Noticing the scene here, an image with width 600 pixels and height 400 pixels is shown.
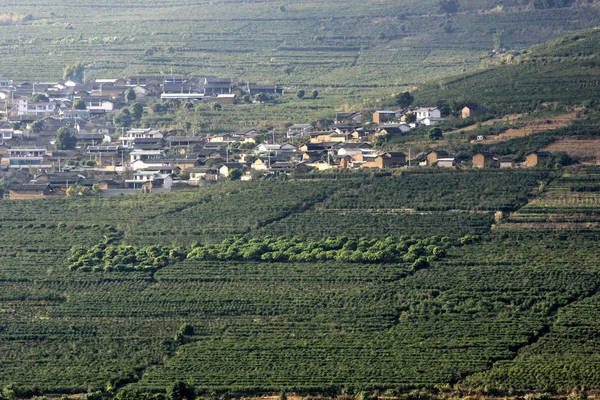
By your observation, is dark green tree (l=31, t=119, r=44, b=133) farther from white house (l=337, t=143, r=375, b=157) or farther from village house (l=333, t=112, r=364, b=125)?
white house (l=337, t=143, r=375, b=157)

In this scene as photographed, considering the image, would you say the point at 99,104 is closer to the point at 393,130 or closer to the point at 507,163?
the point at 393,130

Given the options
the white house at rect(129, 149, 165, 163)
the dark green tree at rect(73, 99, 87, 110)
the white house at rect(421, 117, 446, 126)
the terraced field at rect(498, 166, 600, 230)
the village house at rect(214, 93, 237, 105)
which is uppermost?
the village house at rect(214, 93, 237, 105)

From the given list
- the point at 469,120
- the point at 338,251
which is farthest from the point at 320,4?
the point at 338,251

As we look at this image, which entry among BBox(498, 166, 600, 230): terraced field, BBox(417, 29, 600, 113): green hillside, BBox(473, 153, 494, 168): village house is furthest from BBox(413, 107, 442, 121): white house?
BBox(498, 166, 600, 230): terraced field

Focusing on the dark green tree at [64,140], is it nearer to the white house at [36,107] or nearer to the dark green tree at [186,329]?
the white house at [36,107]

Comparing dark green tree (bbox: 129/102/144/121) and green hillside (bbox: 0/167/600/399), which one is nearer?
green hillside (bbox: 0/167/600/399)

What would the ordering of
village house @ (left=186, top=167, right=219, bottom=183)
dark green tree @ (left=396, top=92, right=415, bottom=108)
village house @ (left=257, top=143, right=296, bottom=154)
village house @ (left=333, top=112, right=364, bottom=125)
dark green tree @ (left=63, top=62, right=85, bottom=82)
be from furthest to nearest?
dark green tree @ (left=63, top=62, right=85, bottom=82)
dark green tree @ (left=396, top=92, right=415, bottom=108)
village house @ (left=333, top=112, right=364, bottom=125)
village house @ (left=257, top=143, right=296, bottom=154)
village house @ (left=186, top=167, right=219, bottom=183)

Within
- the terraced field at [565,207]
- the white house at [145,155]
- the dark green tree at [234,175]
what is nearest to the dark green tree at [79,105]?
the white house at [145,155]
